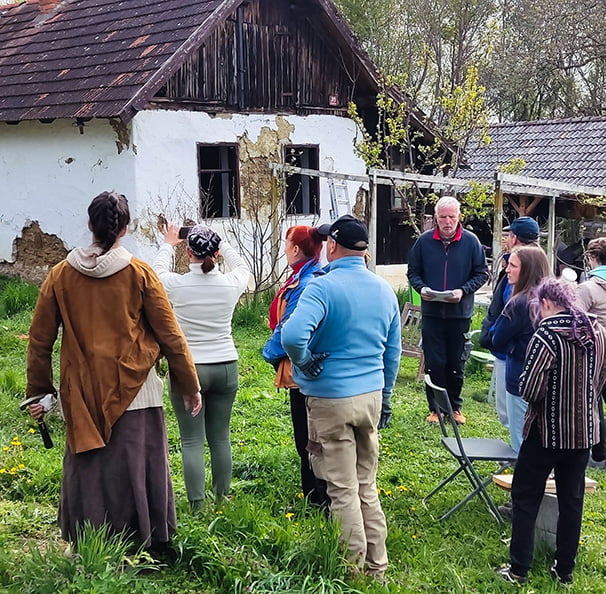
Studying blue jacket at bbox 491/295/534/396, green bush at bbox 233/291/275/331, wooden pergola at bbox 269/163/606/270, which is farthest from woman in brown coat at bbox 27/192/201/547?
green bush at bbox 233/291/275/331

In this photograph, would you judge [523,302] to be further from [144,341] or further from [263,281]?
[263,281]

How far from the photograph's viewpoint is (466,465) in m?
5.02

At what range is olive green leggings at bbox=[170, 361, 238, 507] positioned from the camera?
174 inches

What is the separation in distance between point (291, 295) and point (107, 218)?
141cm

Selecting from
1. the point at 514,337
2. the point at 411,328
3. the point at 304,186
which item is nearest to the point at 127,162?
the point at 304,186

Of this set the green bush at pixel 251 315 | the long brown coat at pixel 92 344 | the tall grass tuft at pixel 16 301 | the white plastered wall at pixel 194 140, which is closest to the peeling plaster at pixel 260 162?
the white plastered wall at pixel 194 140

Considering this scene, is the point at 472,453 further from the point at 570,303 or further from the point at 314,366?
the point at 314,366

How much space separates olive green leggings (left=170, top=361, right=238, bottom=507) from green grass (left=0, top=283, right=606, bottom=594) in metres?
0.18

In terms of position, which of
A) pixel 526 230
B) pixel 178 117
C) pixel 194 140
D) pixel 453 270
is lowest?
pixel 453 270

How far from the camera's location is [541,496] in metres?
4.23

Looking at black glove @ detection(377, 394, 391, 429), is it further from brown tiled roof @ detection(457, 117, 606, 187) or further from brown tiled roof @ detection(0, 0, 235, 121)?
brown tiled roof @ detection(457, 117, 606, 187)

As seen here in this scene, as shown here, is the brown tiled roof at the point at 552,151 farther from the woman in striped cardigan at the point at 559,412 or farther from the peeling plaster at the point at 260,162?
the woman in striped cardigan at the point at 559,412

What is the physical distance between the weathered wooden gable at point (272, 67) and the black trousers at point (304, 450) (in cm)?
824

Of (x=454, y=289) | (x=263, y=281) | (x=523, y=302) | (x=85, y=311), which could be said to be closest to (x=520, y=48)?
(x=263, y=281)
